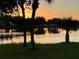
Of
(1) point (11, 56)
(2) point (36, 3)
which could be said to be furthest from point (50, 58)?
(2) point (36, 3)

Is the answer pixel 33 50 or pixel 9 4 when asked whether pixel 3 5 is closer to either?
pixel 9 4

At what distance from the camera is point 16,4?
23.6 m

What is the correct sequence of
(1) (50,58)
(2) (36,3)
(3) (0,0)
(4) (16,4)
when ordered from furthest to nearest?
(2) (36,3) < (4) (16,4) < (3) (0,0) < (1) (50,58)

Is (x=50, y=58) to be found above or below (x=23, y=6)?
below

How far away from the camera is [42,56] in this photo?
68.9 ft

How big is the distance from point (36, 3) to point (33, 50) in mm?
3830

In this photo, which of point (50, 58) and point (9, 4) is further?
point (9, 4)

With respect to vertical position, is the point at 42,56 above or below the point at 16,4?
below

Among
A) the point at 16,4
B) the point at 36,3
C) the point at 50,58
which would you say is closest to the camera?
the point at 50,58

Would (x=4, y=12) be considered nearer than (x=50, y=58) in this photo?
No

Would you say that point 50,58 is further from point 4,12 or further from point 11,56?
point 4,12

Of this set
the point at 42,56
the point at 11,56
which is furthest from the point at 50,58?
the point at 11,56

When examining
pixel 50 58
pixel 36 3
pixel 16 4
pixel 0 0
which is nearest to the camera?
pixel 50 58

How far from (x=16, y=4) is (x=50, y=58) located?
5.43m
